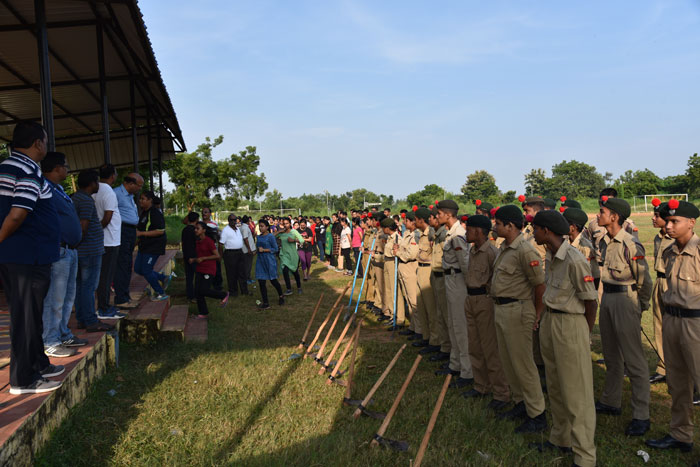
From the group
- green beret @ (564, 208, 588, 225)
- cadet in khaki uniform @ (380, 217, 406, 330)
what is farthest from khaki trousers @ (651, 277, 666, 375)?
cadet in khaki uniform @ (380, 217, 406, 330)

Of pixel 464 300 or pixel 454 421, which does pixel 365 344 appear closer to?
pixel 464 300

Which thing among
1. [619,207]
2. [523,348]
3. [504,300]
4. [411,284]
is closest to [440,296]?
[411,284]

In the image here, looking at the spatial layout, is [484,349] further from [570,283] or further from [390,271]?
[390,271]

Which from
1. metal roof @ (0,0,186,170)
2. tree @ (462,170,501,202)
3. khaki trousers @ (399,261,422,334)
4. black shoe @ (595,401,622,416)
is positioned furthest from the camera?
tree @ (462,170,501,202)

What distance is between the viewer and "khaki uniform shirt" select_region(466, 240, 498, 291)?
4684mm

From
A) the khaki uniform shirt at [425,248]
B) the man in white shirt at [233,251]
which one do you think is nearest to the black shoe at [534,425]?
the khaki uniform shirt at [425,248]

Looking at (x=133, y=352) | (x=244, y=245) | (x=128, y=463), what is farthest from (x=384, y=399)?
(x=244, y=245)

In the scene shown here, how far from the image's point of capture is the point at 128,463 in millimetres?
3471

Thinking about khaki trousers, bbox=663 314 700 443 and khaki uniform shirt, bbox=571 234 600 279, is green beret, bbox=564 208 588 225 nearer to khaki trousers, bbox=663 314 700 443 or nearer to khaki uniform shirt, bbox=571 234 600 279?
khaki uniform shirt, bbox=571 234 600 279

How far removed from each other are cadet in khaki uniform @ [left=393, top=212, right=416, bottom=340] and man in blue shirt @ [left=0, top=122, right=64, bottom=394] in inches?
196

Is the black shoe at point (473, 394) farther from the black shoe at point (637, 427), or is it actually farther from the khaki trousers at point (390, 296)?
the khaki trousers at point (390, 296)

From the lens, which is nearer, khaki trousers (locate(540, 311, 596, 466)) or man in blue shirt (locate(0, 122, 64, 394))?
man in blue shirt (locate(0, 122, 64, 394))

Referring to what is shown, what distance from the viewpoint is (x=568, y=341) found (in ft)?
11.3

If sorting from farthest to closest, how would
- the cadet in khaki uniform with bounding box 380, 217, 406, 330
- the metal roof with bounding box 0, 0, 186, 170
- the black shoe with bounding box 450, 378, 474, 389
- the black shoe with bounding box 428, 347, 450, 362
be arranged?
the cadet in khaki uniform with bounding box 380, 217, 406, 330 < the metal roof with bounding box 0, 0, 186, 170 < the black shoe with bounding box 428, 347, 450, 362 < the black shoe with bounding box 450, 378, 474, 389
